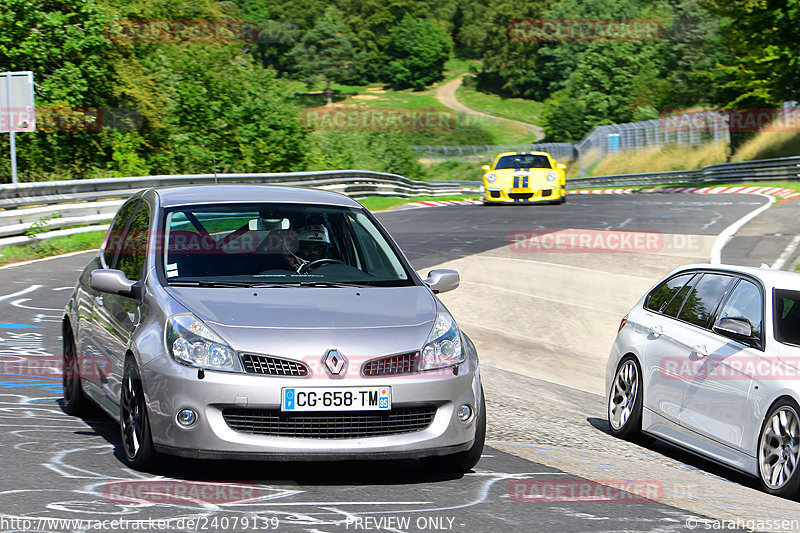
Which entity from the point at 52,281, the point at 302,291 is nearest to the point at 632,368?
the point at 302,291

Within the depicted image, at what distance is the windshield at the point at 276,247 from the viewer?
6359 millimetres

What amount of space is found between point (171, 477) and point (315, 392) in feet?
2.96

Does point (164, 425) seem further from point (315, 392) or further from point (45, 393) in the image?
point (45, 393)

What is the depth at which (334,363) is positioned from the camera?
5.41m

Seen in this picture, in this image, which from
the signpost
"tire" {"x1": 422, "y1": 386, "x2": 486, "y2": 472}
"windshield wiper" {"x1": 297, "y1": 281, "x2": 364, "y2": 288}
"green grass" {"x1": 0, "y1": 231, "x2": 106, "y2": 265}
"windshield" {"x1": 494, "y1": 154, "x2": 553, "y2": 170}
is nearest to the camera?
"tire" {"x1": 422, "y1": 386, "x2": 486, "y2": 472}

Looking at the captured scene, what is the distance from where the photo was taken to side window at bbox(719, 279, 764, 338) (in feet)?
23.9

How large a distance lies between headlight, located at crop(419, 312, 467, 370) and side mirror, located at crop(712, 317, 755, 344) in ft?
6.95

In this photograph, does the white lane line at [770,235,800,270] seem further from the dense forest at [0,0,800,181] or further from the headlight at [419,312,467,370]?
the headlight at [419,312,467,370]

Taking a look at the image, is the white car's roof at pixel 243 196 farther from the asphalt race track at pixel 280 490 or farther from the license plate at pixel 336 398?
the license plate at pixel 336 398

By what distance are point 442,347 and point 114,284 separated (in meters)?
1.90

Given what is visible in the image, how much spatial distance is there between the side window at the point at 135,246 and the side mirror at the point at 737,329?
3712 mm

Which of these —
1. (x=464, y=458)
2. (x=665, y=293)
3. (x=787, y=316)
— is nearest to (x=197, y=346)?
(x=464, y=458)

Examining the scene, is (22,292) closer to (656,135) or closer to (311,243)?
(311,243)

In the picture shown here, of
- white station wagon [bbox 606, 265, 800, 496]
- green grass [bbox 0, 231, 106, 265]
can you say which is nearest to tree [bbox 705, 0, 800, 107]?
green grass [bbox 0, 231, 106, 265]
